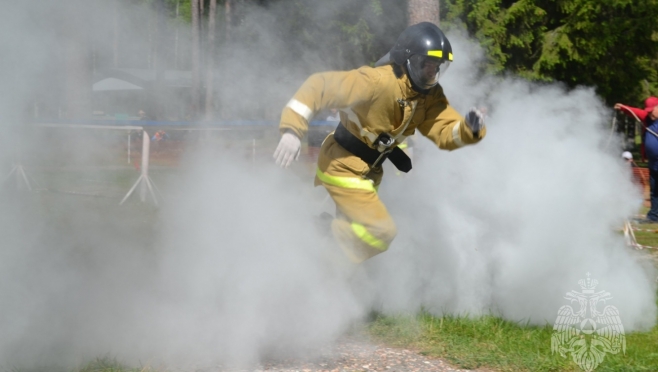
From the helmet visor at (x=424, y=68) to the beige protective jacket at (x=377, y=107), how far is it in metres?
0.09

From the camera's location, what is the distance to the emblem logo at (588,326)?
4.45m

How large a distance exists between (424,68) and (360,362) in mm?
1844

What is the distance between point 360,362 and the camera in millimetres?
4117

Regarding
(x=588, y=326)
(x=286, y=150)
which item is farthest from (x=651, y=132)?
(x=286, y=150)

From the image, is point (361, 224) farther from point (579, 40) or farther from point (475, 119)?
point (579, 40)

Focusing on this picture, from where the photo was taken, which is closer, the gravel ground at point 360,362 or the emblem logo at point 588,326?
the gravel ground at point 360,362

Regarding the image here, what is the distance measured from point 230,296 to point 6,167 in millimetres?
1536

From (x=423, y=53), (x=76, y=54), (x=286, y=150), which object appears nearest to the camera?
(x=76, y=54)

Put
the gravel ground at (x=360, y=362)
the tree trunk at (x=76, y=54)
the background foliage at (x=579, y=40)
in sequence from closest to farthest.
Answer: the tree trunk at (x=76, y=54) → the gravel ground at (x=360, y=362) → the background foliage at (x=579, y=40)

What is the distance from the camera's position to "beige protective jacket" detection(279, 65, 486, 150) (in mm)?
4095

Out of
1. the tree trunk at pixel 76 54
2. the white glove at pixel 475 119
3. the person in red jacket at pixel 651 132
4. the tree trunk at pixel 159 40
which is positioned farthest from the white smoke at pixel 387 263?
the person in red jacket at pixel 651 132

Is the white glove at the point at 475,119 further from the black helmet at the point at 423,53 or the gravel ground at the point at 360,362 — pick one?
the gravel ground at the point at 360,362

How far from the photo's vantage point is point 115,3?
329 cm

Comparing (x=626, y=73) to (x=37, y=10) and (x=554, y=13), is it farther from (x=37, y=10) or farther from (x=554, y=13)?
(x=37, y=10)
